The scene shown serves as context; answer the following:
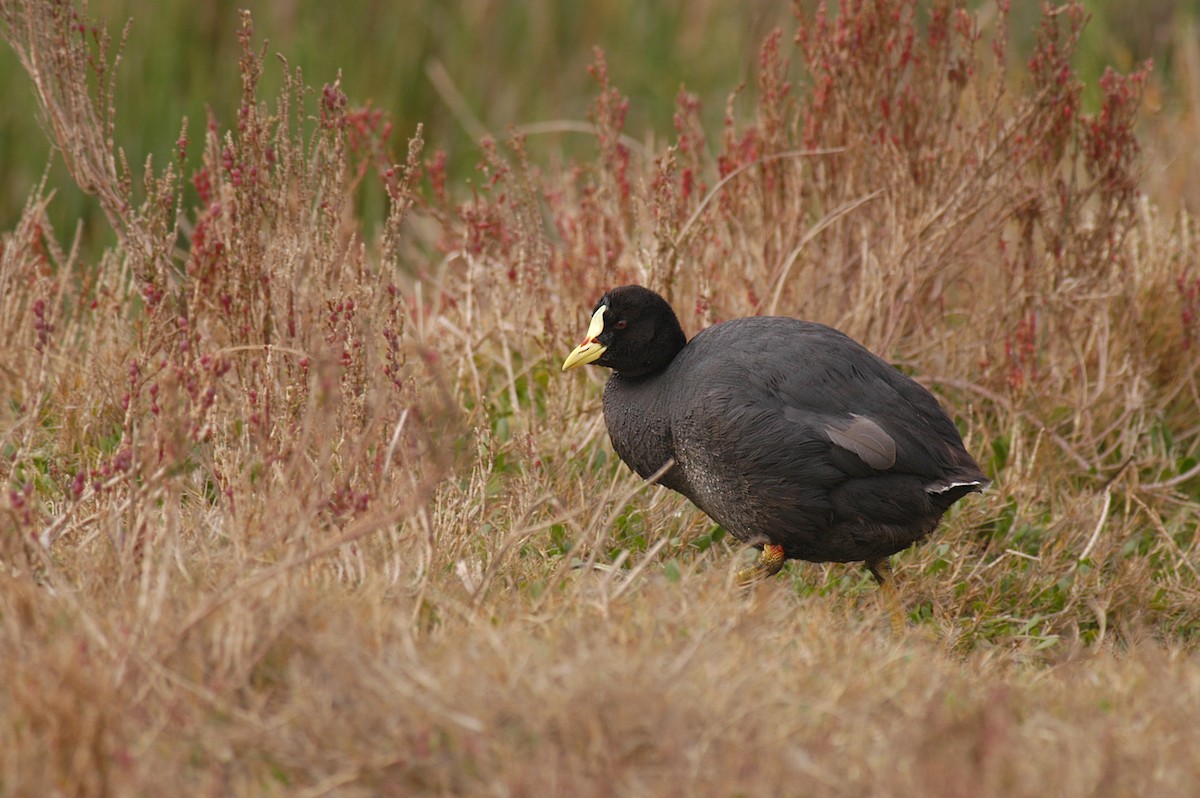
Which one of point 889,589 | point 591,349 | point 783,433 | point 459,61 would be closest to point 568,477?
point 591,349

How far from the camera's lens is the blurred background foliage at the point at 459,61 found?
7.09m

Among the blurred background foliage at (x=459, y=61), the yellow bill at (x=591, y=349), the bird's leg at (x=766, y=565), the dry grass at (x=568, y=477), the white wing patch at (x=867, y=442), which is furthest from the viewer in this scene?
the blurred background foliage at (x=459, y=61)

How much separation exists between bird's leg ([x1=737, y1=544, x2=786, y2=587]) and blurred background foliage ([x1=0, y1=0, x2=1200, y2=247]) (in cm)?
309

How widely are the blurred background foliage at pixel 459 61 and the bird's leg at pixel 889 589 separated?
9.98ft

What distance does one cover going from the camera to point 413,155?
4004 millimetres

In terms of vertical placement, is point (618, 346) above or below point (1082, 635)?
above

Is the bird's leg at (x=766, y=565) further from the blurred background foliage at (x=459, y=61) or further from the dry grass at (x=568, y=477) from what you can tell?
the blurred background foliage at (x=459, y=61)

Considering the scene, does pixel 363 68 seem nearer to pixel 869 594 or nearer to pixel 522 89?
pixel 522 89

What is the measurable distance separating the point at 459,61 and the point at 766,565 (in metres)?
5.18

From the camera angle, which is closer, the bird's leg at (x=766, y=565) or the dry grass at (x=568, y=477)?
the dry grass at (x=568, y=477)

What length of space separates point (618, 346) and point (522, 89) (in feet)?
16.5

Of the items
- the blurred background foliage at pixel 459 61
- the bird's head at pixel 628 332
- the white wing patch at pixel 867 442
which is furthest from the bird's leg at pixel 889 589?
the blurred background foliage at pixel 459 61

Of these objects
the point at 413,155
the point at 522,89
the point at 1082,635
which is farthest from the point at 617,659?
the point at 522,89

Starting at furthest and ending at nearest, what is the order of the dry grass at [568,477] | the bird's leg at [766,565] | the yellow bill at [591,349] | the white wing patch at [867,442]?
the yellow bill at [591,349] < the bird's leg at [766,565] < the white wing patch at [867,442] < the dry grass at [568,477]
